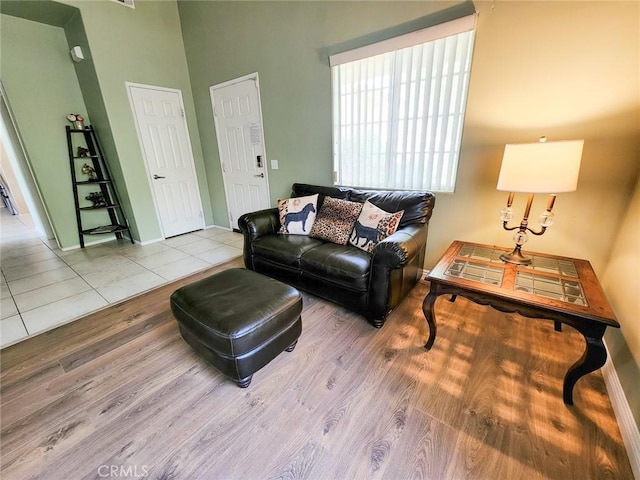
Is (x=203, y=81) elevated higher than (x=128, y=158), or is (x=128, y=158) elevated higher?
(x=203, y=81)

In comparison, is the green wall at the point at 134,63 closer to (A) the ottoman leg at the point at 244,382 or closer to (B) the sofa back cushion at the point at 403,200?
(B) the sofa back cushion at the point at 403,200

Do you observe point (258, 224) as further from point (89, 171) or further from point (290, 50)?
point (89, 171)

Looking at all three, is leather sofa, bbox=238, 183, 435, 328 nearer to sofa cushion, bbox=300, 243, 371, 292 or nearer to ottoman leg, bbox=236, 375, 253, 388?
sofa cushion, bbox=300, 243, 371, 292

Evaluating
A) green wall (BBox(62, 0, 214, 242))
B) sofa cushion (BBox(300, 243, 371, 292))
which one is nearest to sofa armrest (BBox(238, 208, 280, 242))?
sofa cushion (BBox(300, 243, 371, 292))

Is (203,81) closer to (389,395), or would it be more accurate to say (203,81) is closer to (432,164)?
(432,164)

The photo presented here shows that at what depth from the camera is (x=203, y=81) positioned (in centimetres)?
374

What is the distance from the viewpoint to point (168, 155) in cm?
383

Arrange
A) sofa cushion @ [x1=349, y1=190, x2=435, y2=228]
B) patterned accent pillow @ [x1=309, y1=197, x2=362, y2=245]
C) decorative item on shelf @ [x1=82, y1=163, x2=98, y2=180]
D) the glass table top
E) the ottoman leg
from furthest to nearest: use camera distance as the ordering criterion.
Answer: decorative item on shelf @ [x1=82, y1=163, x2=98, y2=180], patterned accent pillow @ [x1=309, y1=197, x2=362, y2=245], sofa cushion @ [x1=349, y1=190, x2=435, y2=228], the ottoman leg, the glass table top

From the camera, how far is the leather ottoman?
4.43 feet

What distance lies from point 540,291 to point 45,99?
5280 mm

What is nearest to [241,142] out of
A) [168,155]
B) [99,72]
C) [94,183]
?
[168,155]

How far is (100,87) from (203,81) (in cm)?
122

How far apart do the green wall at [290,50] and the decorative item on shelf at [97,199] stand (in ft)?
6.49

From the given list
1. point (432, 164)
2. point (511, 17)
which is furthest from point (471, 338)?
point (511, 17)
